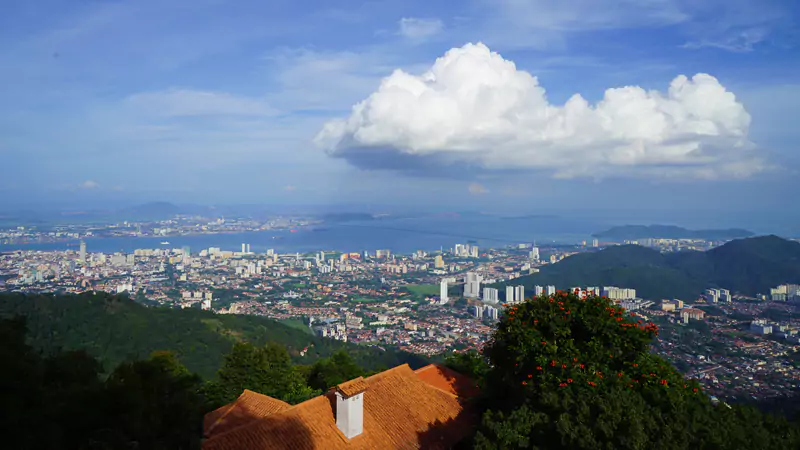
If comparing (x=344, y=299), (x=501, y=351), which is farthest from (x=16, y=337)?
(x=344, y=299)

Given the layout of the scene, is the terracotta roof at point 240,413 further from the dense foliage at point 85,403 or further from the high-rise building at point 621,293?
the high-rise building at point 621,293

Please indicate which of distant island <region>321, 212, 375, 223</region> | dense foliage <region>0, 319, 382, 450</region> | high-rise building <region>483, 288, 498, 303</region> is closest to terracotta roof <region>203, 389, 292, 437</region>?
dense foliage <region>0, 319, 382, 450</region>

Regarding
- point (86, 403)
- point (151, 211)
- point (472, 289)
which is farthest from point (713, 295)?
point (151, 211)

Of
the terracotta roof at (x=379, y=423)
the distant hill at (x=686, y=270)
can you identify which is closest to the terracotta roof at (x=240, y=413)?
the terracotta roof at (x=379, y=423)

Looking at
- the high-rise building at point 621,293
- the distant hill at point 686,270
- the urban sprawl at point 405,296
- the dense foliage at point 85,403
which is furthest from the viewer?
the distant hill at point 686,270

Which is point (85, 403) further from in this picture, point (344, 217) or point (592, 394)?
point (344, 217)

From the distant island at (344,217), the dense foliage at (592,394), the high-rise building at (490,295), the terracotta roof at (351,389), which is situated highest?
the distant island at (344,217)

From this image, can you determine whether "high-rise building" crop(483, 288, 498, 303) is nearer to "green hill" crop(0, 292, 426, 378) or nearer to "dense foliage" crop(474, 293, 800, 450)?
"green hill" crop(0, 292, 426, 378)
